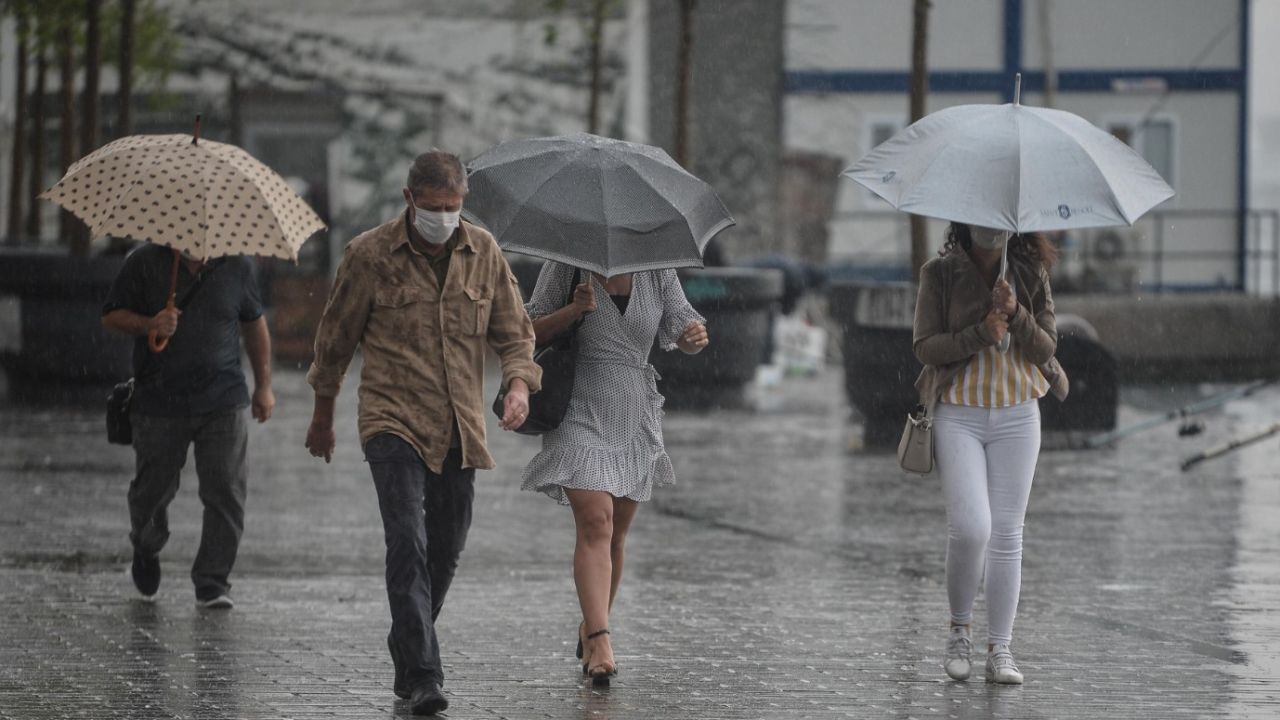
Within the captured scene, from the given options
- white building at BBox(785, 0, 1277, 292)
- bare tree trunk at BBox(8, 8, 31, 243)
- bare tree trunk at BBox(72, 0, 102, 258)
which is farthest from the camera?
white building at BBox(785, 0, 1277, 292)

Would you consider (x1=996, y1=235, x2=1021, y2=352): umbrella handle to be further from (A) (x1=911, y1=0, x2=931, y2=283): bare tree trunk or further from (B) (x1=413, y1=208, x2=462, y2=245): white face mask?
(A) (x1=911, y1=0, x2=931, y2=283): bare tree trunk

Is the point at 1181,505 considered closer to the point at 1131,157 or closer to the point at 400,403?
the point at 1131,157

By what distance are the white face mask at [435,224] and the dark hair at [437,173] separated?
0.07 m

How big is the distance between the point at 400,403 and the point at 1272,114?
100 ft

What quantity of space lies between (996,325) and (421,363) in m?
1.85

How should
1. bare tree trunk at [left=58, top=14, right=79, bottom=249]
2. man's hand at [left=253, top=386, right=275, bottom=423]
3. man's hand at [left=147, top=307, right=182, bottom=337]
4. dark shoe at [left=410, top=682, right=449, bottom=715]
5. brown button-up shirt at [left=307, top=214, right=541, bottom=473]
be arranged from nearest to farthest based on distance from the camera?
1. dark shoe at [left=410, top=682, right=449, bottom=715]
2. brown button-up shirt at [left=307, top=214, right=541, bottom=473]
3. man's hand at [left=147, top=307, right=182, bottom=337]
4. man's hand at [left=253, top=386, right=275, bottom=423]
5. bare tree trunk at [left=58, top=14, right=79, bottom=249]

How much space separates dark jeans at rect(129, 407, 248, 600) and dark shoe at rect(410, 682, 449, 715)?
7.65ft

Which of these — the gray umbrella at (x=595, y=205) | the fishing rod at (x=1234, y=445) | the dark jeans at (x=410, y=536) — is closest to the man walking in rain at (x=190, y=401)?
the gray umbrella at (x=595, y=205)

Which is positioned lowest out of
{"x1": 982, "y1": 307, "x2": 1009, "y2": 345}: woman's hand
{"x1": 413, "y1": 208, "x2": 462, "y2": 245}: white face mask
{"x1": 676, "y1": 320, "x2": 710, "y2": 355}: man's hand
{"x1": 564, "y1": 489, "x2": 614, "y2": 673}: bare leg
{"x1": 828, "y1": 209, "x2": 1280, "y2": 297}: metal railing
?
{"x1": 564, "y1": 489, "x2": 614, "y2": 673}: bare leg

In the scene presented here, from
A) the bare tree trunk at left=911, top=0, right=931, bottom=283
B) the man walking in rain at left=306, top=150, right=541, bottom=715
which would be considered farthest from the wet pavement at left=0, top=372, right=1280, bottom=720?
the bare tree trunk at left=911, top=0, right=931, bottom=283

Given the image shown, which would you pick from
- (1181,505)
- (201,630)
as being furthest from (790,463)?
(201,630)

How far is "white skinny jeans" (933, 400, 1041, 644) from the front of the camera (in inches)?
275

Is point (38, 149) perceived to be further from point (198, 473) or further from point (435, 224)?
point (435, 224)

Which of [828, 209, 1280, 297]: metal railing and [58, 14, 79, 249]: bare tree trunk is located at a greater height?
[58, 14, 79, 249]: bare tree trunk
